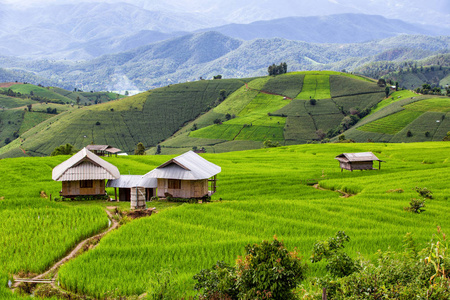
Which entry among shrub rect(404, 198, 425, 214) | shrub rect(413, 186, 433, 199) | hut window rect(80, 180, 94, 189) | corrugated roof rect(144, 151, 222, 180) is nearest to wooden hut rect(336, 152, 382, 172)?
shrub rect(413, 186, 433, 199)

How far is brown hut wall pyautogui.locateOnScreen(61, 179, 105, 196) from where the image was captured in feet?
122

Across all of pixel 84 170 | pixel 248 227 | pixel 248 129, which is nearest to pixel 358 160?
pixel 248 227

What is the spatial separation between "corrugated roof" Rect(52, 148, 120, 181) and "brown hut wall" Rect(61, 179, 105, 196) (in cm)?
130

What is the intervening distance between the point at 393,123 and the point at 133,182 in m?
131

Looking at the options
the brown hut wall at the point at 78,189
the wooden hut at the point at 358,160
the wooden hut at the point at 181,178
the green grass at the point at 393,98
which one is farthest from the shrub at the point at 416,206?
the green grass at the point at 393,98

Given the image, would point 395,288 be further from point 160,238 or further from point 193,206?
point 193,206

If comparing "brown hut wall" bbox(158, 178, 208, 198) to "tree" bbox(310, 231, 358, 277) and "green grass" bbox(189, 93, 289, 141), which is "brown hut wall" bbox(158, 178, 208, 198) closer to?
"tree" bbox(310, 231, 358, 277)

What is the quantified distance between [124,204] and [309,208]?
52.5 ft

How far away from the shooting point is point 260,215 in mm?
28906

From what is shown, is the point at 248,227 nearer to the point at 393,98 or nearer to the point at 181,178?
the point at 181,178

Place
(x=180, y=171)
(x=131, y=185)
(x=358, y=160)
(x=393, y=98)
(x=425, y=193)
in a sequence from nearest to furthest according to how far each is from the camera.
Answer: (x=180, y=171)
(x=425, y=193)
(x=131, y=185)
(x=358, y=160)
(x=393, y=98)

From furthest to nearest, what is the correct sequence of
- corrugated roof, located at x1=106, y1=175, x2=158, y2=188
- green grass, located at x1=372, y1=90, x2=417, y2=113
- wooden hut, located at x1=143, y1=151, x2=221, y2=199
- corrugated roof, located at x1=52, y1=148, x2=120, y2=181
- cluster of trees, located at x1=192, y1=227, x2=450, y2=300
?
green grass, located at x1=372, y1=90, x2=417, y2=113
corrugated roof, located at x1=106, y1=175, x2=158, y2=188
corrugated roof, located at x1=52, y1=148, x2=120, y2=181
wooden hut, located at x1=143, y1=151, x2=221, y2=199
cluster of trees, located at x1=192, y1=227, x2=450, y2=300

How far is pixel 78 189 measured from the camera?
37500 mm

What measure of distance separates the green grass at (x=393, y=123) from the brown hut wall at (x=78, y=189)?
126653mm
